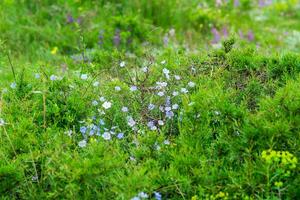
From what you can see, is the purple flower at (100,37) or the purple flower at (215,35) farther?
the purple flower at (215,35)

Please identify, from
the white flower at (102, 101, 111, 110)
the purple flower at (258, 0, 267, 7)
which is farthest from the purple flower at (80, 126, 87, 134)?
the purple flower at (258, 0, 267, 7)

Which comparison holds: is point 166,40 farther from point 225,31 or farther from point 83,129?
point 83,129

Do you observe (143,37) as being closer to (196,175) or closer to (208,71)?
(208,71)

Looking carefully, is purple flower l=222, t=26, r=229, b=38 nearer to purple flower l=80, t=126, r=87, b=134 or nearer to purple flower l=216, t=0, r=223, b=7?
purple flower l=216, t=0, r=223, b=7

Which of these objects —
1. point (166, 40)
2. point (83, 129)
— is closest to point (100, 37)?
point (166, 40)

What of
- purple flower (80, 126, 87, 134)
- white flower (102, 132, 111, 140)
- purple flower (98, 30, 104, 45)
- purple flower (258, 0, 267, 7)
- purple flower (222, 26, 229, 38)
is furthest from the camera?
purple flower (258, 0, 267, 7)

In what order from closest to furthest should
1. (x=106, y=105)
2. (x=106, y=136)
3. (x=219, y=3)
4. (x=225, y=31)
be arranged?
(x=106, y=136)
(x=106, y=105)
(x=225, y=31)
(x=219, y=3)

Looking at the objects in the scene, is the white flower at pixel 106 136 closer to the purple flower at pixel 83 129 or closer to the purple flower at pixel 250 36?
the purple flower at pixel 83 129

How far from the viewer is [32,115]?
4113mm

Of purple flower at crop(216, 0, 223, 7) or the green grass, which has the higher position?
the green grass

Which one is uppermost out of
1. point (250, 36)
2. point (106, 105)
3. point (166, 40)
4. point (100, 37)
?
point (106, 105)

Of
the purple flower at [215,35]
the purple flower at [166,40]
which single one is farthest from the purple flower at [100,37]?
the purple flower at [215,35]

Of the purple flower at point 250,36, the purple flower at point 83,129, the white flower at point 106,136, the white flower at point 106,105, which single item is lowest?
the purple flower at point 250,36

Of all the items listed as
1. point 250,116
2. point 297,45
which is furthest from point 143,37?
point 250,116
